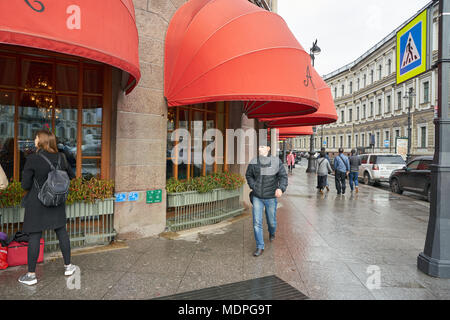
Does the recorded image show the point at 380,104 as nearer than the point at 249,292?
No

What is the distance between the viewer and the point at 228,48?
5305 millimetres

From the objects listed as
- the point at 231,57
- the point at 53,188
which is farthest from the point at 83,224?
the point at 231,57

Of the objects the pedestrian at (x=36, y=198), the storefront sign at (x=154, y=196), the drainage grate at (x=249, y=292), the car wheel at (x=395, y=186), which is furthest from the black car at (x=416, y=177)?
the pedestrian at (x=36, y=198)

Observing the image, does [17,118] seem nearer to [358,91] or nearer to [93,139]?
[93,139]

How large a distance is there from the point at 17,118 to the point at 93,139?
1.27 metres

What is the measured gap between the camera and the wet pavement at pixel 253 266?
151 inches

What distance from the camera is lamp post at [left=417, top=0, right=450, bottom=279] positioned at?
437 centimetres

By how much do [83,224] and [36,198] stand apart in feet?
6.17

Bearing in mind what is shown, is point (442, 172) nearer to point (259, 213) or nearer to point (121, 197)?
point (259, 213)

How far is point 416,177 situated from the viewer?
40.0 feet

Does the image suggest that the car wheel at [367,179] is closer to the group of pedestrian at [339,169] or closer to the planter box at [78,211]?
the group of pedestrian at [339,169]

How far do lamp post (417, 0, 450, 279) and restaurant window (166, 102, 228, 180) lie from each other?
195 inches

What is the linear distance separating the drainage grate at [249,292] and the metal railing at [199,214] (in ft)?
8.84
